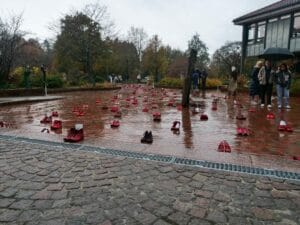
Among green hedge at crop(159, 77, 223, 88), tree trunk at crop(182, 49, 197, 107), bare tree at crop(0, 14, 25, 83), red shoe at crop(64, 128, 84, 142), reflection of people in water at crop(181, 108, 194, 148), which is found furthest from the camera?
green hedge at crop(159, 77, 223, 88)

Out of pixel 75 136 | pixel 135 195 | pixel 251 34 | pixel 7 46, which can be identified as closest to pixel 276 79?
pixel 75 136

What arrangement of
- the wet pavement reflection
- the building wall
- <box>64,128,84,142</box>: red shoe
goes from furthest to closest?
the building wall < <box>64,128,84,142</box>: red shoe < the wet pavement reflection

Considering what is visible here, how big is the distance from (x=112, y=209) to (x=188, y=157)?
169 cm

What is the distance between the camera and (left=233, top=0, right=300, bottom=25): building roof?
73.2 ft

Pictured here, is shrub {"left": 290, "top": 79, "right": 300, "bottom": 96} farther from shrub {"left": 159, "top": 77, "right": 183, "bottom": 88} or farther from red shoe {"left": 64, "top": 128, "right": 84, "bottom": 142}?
red shoe {"left": 64, "top": 128, "right": 84, "bottom": 142}

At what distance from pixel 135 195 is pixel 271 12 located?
25.1 metres

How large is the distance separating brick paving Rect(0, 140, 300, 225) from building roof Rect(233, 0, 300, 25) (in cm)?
2259

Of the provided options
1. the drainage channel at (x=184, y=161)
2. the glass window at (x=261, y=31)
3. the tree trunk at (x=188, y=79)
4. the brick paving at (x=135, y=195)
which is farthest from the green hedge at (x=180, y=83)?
the brick paving at (x=135, y=195)

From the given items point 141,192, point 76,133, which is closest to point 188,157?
point 141,192

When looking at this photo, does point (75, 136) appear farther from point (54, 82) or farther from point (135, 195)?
point (54, 82)

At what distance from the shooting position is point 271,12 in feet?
79.3

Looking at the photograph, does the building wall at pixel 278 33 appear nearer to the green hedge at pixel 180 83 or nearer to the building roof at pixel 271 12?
the building roof at pixel 271 12

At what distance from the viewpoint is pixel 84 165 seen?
3756mm

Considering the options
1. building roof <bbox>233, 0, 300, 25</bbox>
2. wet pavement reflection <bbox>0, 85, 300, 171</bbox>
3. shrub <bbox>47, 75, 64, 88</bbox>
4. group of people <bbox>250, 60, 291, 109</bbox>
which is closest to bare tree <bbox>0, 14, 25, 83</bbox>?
shrub <bbox>47, 75, 64, 88</bbox>
